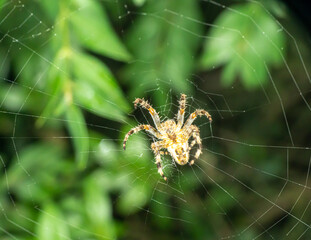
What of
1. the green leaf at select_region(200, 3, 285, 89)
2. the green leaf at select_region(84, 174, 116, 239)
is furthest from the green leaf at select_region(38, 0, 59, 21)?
the green leaf at select_region(84, 174, 116, 239)

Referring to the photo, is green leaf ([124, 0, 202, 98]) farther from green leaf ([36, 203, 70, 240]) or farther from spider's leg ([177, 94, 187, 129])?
green leaf ([36, 203, 70, 240])

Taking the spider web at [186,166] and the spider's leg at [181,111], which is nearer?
the spider web at [186,166]

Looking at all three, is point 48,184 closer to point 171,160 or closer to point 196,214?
point 171,160

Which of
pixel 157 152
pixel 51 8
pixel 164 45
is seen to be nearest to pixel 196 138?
pixel 157 152

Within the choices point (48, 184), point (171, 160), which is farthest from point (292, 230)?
point (48, 184)

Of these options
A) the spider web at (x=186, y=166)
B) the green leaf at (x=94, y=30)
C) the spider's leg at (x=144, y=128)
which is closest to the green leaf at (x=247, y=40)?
the spider web at (x=186, y=166)

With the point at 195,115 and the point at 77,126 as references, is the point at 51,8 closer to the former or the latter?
the point at 77,126

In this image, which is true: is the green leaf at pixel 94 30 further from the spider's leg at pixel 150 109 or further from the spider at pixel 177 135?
the spider at pixel 177 135
